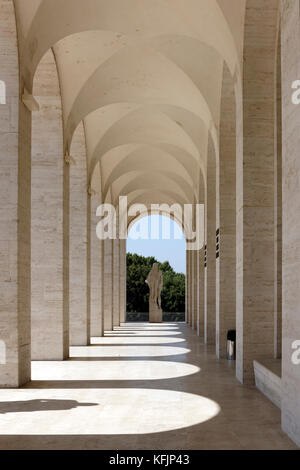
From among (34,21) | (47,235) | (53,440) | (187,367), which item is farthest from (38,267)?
(53,440)

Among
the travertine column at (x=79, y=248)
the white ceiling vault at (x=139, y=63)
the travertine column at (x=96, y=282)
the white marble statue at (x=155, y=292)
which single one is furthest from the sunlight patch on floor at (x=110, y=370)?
the white marble statue at (x=155, y=292)

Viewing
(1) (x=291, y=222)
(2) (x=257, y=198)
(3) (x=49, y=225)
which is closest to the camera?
(1) (x=291, y=222)

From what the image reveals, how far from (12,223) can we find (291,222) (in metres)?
5.34

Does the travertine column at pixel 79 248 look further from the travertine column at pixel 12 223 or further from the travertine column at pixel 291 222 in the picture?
the travertine column at pixel 291 222

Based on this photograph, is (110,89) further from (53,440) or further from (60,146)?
(53,440)

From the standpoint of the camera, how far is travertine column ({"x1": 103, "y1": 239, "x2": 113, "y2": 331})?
26.1m

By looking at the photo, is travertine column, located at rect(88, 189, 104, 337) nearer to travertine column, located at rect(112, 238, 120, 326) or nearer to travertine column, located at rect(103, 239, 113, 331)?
travertine column, located at rect(103, 239, 113, 331)

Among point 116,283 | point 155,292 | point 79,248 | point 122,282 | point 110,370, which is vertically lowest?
point 110,370

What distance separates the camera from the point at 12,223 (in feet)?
32.2

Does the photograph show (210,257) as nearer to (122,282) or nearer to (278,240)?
(278,240)

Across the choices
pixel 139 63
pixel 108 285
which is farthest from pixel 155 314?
pixel 139 63

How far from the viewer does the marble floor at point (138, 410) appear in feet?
19.4

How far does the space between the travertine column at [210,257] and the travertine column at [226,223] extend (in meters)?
2.89

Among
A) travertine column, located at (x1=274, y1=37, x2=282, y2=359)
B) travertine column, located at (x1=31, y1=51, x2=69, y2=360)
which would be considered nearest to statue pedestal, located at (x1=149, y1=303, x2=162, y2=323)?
travertine column, located at (x1=31, y1=51, x2=69, y2=360)
